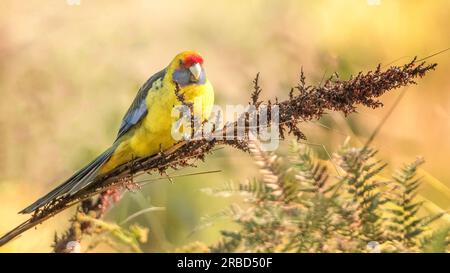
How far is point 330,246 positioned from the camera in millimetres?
1175

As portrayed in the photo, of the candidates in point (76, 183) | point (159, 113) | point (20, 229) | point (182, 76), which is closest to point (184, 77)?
point (182, 76)

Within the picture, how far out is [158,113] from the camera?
2.26 m

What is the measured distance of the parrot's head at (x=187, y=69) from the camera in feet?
7.68

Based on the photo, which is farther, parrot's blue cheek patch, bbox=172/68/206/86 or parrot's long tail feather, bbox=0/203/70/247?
parrot's blue cheek patch, bbox=172/68/206/86

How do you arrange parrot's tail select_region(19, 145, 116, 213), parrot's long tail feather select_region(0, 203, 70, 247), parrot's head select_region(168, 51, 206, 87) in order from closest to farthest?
1. parrot's long tail feather select_region(0, 203, 70, 247)
2. parrot's tail select_region(19, 145, 116, 213)
3. parrot's head select_region(168, 51, 206, 87)

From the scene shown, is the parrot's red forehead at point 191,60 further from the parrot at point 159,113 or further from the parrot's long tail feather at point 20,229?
the parrot's long tail feather at point 20,229

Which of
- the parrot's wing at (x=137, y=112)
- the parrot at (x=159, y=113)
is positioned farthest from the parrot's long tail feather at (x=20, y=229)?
the parrot's wing at (x=137, y=112)

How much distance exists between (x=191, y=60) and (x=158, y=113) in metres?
0.28

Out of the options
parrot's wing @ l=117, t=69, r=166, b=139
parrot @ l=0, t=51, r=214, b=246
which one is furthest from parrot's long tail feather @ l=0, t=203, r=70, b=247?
parrot's wing @ l=117, t=69, r=166, b=139

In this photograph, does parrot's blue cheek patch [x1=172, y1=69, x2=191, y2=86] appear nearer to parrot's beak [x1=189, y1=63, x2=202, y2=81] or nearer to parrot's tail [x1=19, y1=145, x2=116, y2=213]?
parrot's beak [x1=189, y1=63, x2=202, y2=81]

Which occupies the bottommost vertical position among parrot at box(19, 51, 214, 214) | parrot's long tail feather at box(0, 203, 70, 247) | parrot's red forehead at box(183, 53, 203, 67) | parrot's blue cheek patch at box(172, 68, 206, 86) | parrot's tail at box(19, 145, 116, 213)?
parrot's long tail feather at box(0, 203, 70, 247)

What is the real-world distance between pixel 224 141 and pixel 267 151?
6.6 inches

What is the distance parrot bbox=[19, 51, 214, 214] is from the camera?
224cm
